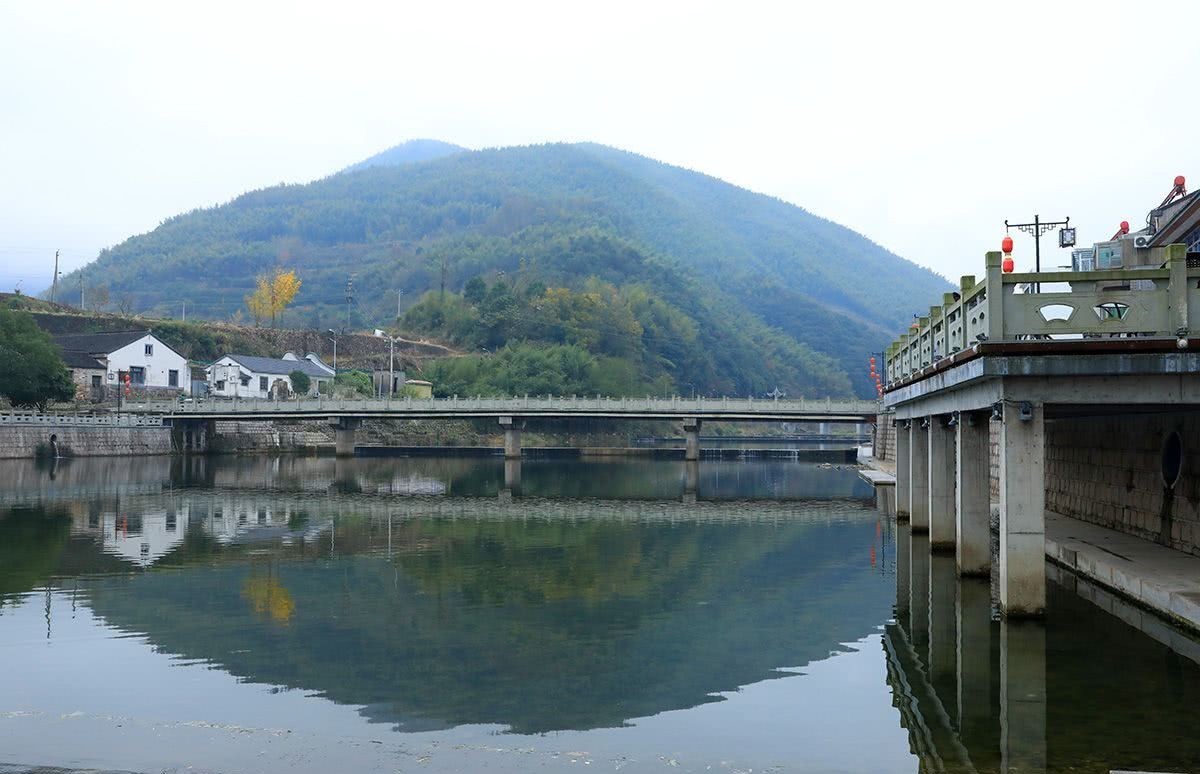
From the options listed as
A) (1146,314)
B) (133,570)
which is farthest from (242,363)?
(1146,314)

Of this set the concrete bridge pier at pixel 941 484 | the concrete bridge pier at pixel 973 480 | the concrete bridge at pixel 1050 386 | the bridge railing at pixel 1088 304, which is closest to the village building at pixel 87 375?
the concrete bridge pier at pixel 941 484

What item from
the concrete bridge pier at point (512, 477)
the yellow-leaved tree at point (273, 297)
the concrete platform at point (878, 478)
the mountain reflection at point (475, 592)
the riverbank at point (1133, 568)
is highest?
the yellow-leaved tree at point (273, 297)

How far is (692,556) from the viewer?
32062 millimetres

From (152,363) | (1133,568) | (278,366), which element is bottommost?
(1133,568)

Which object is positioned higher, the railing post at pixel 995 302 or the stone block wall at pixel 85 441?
the railing post at pixel 995 302

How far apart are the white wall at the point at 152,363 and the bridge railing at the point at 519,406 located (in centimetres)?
1193

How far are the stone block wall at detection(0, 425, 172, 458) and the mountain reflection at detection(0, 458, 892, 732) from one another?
26650 mm

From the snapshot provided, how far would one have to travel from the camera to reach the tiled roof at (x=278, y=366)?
123 meters

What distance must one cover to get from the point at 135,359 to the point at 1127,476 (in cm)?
10184

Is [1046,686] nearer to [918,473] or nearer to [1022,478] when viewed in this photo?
[1022,478]

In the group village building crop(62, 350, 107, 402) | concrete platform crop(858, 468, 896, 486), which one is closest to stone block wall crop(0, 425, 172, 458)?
village building crop(62, 350, 107, 402)

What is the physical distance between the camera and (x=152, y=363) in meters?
112

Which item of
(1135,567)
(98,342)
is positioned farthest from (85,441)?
(1135,567)

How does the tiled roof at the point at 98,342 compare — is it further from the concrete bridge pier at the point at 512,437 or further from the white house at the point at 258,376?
the concrete bridge pier at the point at 512,437
